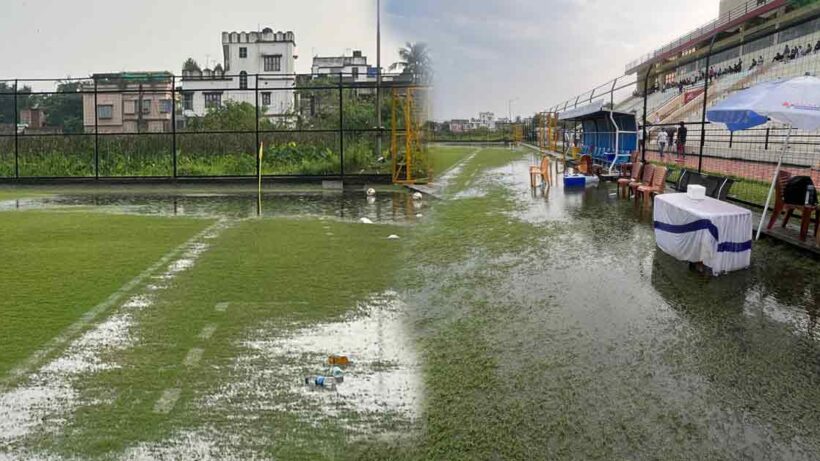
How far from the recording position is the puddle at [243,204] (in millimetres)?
13469

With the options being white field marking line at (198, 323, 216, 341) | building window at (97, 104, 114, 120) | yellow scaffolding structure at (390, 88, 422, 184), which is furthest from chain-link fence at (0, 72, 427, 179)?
white field marking line at (198, 323, 216, 341)

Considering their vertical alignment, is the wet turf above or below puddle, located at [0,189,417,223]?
below

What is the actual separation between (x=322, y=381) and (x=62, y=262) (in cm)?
526

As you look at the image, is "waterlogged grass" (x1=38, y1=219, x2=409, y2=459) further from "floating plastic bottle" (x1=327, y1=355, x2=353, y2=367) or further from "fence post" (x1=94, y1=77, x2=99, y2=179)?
"fence post" (x1=94, y1=77, x2=99, y2=179)

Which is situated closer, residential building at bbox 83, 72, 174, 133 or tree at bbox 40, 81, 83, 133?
residential building at bbox 83, 72, 174, 133

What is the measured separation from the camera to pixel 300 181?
20.2 meters

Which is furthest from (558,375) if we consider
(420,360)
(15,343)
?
(15,343)

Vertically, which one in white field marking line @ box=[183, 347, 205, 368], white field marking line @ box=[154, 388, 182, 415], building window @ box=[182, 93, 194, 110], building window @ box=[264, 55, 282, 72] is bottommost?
white field marking line @ box=[154, 388, 182, 415]

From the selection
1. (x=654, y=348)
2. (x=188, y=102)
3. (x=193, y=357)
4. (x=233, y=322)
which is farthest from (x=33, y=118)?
(x=654, y=348)

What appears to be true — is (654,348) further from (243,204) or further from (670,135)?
(670,135)

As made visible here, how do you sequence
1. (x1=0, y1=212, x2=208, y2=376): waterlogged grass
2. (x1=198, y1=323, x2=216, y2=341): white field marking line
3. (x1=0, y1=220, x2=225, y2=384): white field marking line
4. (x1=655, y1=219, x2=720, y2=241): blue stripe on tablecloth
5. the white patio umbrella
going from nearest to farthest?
Result: (x1=0, y1=220, x2=225, y2=384): white field marking line → (x1=198, y1=323, x2=216, y2=341): white field marking line → (x1=0, y1=212, x2=208, y2=376): waterlogged grass → (x1=655, y1=219, x2=720, y2=241): blue stripe on tablecloth → the white patio umbrella

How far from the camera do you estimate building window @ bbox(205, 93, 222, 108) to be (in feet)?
72.6

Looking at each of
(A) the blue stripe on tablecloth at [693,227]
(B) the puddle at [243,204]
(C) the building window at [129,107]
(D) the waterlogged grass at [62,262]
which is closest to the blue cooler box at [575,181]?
(B) the puddle at [243,204]

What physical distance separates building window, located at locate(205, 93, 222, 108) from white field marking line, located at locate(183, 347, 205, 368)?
18.2 m
